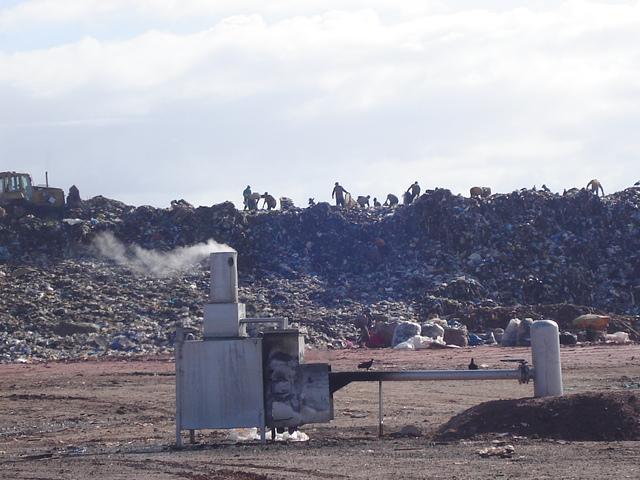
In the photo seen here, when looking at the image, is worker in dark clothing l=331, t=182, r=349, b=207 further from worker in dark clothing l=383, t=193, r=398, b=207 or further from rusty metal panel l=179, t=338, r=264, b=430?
rusty metal panel l=179, t=338, r=264, b=430

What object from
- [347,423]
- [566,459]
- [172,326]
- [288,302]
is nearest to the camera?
[566,459]

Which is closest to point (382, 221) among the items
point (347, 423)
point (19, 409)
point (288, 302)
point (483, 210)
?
point (483, 210)

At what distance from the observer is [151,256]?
4169cm

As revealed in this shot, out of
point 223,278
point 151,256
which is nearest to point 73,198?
point 151,256

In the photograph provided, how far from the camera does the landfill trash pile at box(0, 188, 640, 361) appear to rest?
34938mm

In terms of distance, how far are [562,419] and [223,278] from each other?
428 centimetres

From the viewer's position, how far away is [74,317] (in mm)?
35312

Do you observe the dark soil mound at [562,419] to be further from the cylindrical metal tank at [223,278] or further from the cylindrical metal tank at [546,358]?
the cylindrical metal tank at [223,278]

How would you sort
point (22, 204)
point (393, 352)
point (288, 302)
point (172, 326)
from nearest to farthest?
1. point (393, 352)
2. point (172, 326)
3. point (288, 302)
4. point (22, 204)

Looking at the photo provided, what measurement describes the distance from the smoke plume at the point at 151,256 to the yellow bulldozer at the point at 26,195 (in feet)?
12.1

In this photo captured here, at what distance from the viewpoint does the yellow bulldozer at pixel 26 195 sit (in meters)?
44.8

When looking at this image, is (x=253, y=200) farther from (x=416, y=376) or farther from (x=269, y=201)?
(x=416, y=376)

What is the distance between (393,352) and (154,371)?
6.44 m

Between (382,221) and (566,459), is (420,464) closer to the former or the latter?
(566,459)
